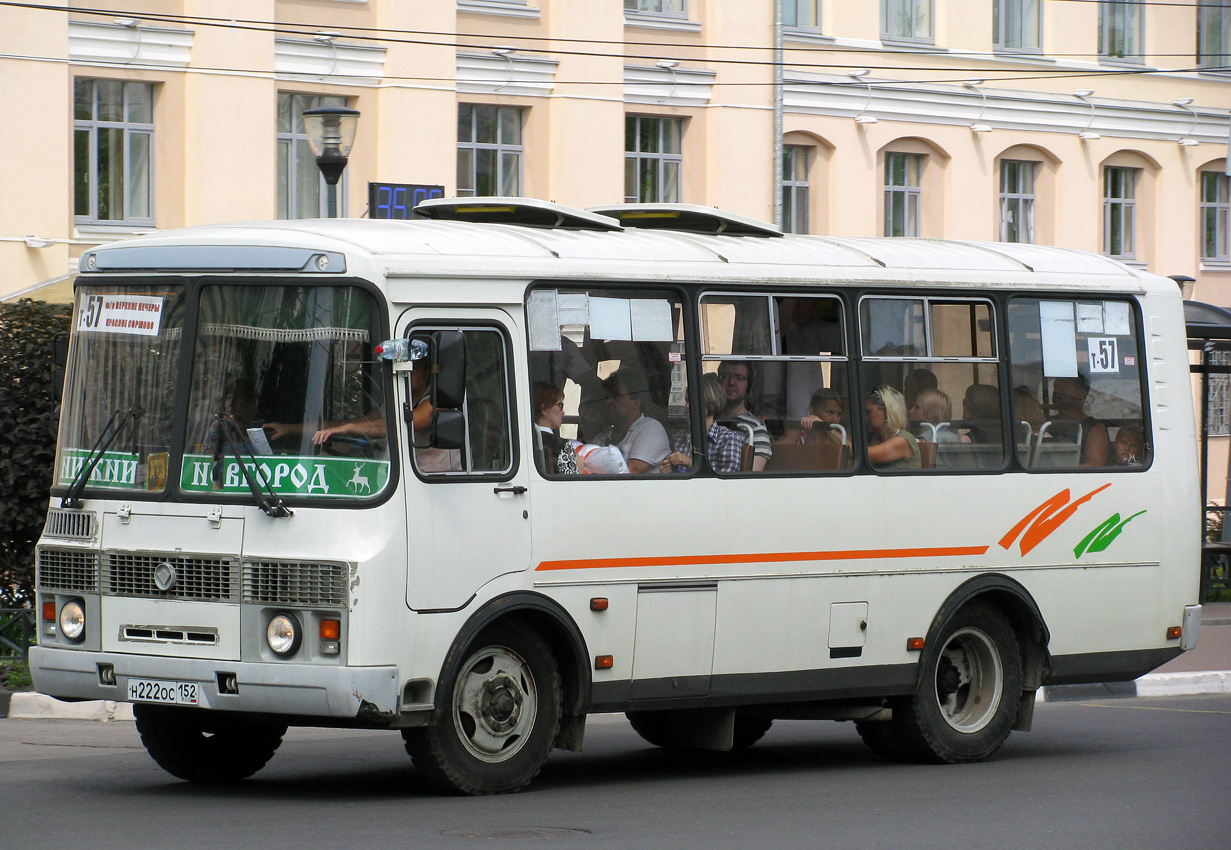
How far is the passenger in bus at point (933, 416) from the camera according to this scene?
11.8 meters

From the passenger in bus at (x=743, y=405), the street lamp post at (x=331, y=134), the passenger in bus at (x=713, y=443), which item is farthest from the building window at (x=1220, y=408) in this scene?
the passenger in bus at (x=713, y=443)

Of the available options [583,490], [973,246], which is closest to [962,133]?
[973,246]

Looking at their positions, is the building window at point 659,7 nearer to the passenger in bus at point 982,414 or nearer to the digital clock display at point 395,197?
the digital clock display at point 395,197

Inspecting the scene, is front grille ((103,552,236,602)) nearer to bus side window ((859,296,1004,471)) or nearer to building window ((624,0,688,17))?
bus side window ((859,296,1004,471))

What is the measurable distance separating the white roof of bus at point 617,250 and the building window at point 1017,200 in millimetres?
23221

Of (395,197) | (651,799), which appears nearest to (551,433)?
(651,799)

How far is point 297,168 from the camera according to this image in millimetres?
28000

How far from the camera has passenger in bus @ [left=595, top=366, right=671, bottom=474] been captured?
1060 centimetres

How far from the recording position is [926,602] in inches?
462

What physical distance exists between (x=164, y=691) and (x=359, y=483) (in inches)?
50.5

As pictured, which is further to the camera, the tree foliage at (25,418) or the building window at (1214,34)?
the building window at (1214,34)

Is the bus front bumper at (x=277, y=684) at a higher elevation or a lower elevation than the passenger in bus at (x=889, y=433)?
lower

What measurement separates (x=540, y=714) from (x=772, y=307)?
2.52 m

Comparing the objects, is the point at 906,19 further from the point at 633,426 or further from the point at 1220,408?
the point at 633,426
